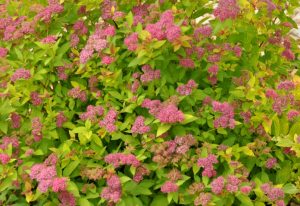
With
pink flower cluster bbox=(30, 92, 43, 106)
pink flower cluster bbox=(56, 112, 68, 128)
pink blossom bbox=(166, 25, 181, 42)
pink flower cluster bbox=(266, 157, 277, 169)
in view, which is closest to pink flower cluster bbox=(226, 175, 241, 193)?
pink flower cluster bbox=(266, 157, 277, 169)

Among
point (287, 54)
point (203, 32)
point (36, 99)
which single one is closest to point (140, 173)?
point (36, 99)

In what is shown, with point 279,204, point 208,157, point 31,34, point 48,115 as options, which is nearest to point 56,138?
point 48,115

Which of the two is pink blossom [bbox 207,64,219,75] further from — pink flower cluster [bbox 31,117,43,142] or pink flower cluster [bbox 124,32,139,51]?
pink flower cluster [bbox 31,117,43,142]

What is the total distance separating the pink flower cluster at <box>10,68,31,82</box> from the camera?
8.34 feet

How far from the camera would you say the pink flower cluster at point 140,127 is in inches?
97.2

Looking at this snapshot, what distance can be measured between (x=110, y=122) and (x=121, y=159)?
210mm

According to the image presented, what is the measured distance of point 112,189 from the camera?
2.41m

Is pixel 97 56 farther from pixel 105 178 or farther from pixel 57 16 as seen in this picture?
pixel 105 178

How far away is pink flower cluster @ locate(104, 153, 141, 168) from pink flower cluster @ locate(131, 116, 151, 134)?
130 millimetres

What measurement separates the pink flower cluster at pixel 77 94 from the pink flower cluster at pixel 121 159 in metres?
0.41

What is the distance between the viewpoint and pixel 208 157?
7.97ft

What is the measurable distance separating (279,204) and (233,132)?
1.74 ft

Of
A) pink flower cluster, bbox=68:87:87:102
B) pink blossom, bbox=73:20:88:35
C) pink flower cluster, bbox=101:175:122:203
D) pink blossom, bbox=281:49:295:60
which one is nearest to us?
pink flower cluster, bbox=101:175:122:203

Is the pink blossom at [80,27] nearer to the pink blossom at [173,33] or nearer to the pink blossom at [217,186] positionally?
the pink blossom at [173,33]
